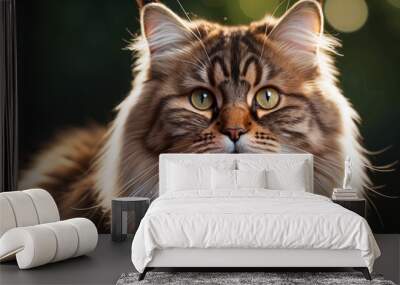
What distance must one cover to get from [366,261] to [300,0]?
3447mm

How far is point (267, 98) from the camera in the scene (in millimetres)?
6816

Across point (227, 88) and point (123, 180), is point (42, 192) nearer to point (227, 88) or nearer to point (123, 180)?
point (123, 180)

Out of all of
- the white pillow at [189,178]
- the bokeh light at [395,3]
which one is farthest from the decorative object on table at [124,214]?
the bokeh light at [395,3]

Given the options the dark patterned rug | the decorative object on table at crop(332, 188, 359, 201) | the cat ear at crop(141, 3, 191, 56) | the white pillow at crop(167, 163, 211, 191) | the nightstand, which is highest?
the cat ear at crop(141, 3, 191, 56)

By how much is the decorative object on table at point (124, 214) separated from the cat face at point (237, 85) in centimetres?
76

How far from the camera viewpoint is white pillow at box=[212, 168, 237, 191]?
20.1 feet

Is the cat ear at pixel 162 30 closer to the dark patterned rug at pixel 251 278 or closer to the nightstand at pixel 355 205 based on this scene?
the nightstand at pixel 355 205

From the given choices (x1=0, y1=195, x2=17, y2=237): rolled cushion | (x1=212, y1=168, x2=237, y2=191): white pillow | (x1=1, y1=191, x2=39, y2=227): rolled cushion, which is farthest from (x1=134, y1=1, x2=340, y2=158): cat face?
(x1=0, y1=195, x2=17, y2=237): rolled cushion

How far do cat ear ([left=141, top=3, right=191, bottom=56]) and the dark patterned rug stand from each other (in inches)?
117

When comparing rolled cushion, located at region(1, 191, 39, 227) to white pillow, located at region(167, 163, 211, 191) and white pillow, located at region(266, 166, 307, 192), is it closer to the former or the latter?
white pillow, located at region(167, 163, 211, 191)

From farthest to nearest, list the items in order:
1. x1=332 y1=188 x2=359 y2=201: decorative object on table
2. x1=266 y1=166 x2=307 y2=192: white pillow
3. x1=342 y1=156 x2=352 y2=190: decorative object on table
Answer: x1=342 y1=156 x2=352 y2=190: decorative object on table
x1=332 y1=188 x2=359 y2=201: decorative object on table
x1=266 y1=166 x2=307 y2=192: white pillow

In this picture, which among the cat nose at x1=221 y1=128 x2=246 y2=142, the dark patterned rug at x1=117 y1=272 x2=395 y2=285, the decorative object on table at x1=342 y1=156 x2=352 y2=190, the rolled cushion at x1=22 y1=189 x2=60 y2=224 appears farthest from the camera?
the cat nose at x1=221 y1=128 x2=246 y2=142

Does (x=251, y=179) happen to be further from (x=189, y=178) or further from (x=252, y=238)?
(x=252, y=238)

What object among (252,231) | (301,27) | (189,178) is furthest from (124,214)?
(301,27)
